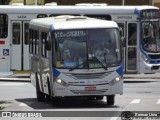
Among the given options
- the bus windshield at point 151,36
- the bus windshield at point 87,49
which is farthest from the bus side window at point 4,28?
the bus windshield at point 87,49

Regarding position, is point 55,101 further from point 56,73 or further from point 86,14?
point 86,14

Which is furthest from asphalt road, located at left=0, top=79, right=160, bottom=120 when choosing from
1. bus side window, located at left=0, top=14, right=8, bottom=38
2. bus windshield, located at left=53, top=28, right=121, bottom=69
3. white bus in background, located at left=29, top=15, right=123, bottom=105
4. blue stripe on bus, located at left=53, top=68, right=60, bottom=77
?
bus side window, located at left=0, top=14, right=8, bottom=38

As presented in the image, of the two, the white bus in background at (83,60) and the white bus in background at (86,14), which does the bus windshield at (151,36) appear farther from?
the white bus in background at (83,60)

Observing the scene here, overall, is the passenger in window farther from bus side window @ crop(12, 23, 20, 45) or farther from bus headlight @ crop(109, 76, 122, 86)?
bus side window @ crop(12, 23, 20, 45)

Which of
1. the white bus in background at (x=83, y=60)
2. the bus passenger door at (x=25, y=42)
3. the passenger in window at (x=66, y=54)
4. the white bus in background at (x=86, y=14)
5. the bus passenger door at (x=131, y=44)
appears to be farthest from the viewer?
the bus passenger door at (x=25, y=42)

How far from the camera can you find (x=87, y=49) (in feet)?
72.1

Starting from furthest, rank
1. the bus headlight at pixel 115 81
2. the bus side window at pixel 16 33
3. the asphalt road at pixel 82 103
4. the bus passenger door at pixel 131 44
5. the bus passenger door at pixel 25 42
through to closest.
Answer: the bus side window at pixel 16 33 → the bus passenger door at pixel 25 42 → the bus passenger door at pixel 131 44 → the bus headlight at pixel 115 81 → the asphalt road at pixel 82 103

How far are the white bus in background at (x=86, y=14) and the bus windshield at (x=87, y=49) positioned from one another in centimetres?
1262

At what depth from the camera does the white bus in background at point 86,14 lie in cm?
3481

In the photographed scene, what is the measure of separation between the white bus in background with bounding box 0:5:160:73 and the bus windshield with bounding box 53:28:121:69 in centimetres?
1262

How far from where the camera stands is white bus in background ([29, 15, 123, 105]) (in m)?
21.6

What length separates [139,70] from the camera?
34.4 m

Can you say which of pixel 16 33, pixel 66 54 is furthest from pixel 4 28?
pixel 66 54

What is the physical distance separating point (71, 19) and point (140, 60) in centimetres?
1193
